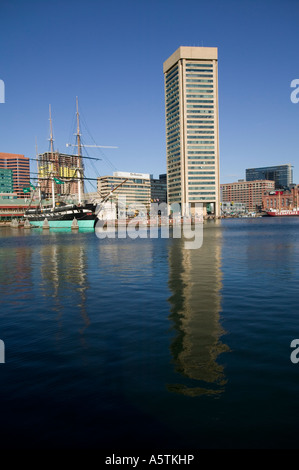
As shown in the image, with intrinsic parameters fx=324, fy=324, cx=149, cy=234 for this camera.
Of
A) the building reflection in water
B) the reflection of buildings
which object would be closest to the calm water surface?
the building reflection in water

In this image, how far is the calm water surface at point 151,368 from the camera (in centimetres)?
636

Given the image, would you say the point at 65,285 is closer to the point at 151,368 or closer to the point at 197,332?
the point at 197,332

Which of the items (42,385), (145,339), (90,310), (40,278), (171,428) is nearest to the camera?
(171,428)

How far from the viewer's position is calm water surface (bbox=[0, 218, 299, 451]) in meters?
6.36

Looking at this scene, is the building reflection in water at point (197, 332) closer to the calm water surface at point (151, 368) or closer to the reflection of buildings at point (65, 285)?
the calm water surface at point (151, 368)

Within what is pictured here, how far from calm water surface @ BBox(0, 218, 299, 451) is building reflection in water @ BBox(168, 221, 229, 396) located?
0.05 metres

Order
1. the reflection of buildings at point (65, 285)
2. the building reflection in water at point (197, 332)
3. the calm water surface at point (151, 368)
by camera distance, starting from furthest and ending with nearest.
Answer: the reflection of buildings at point (65, 285) < the building reflection in water at point (197, 332) < the calm water surface at point (151, 368)

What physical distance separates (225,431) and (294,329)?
6838 mm

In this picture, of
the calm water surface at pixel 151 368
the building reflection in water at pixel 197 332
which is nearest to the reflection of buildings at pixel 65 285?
the calm water surface at pixel 151 368

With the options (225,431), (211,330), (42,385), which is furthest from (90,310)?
(225,431)

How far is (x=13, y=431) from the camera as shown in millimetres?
6484

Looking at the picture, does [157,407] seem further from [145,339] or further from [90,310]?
[90,310]

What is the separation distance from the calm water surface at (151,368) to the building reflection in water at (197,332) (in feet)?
0.17

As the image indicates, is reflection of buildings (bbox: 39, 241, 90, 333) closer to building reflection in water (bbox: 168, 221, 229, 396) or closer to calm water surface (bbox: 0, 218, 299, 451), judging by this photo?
calm water surface (bbox: 0, 218, 299, 451)
